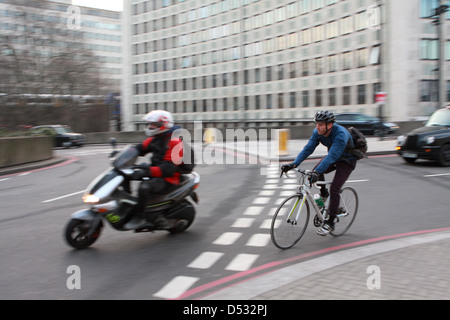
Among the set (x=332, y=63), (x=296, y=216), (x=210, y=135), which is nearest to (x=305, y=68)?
(x=332, y=63)

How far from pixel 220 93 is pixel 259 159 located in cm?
4844

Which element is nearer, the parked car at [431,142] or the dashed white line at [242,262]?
the dashed white line at [242,262]

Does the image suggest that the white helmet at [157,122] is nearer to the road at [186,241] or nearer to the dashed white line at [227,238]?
the road at [186,241]

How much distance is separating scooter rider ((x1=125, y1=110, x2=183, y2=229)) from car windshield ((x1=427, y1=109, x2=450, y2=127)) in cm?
1053

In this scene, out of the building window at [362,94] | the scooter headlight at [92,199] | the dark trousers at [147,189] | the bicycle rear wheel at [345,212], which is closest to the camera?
the scooter headlight at [92,199]

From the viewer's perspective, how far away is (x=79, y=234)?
5.78m

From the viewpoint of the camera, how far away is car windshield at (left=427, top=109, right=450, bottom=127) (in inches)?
554

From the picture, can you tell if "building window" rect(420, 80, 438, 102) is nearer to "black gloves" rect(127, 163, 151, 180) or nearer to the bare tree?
the bare tree

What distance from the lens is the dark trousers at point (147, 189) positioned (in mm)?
5910

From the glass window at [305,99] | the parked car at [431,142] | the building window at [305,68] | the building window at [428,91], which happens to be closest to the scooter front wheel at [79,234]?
the parked car at [431,142]

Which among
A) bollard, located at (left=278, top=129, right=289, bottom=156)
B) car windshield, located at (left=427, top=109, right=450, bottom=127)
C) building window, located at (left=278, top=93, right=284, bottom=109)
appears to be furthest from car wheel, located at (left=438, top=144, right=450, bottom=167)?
building window, located at (left=278, top=93, right=284, bottom=109)

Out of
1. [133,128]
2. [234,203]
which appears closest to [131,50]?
[133,128]

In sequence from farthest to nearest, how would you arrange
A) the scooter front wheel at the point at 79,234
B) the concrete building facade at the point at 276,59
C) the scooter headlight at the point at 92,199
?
the concrete building facade at the point at 276,59 < the scooter front wheel at the point at 79,234 < the scooter headlight at the point at 92,199
